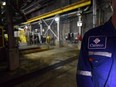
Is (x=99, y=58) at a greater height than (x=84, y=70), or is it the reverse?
(x=99, y=58)

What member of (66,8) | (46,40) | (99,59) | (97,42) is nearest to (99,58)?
(99,59)

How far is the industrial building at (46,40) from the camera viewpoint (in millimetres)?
5261

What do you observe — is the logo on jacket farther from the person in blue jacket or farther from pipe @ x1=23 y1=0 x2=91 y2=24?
pipe @ x1=23 y1=0 x2=91 y2=24

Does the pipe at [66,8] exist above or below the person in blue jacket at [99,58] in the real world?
above

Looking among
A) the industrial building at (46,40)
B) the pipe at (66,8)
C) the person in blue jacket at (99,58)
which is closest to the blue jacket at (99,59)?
the person in blue jacket at (99,58)

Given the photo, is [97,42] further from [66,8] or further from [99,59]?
[66,8]

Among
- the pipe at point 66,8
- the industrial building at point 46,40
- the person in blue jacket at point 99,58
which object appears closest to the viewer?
the person in blue jacket at point 99,58

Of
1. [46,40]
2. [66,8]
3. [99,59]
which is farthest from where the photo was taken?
[46,40]

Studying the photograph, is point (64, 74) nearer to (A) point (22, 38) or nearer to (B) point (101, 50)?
(B) point (101, 50)

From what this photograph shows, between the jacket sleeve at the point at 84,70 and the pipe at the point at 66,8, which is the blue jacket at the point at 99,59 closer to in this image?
the jacket sleeve at the point at 84,70

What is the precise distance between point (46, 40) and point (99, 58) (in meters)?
14.1

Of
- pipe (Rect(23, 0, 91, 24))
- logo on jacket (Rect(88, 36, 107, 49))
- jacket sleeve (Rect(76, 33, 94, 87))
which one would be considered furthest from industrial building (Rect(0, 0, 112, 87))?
logo on jacket (Rect(88, 36, 107, 49))

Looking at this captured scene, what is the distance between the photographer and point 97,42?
3.63 ft

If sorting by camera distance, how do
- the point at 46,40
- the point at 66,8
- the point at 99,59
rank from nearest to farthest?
the point at 99,59, the point at 66,8, the point at 46,40
